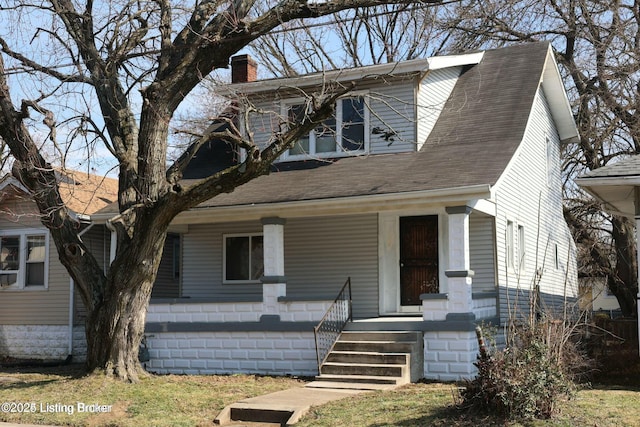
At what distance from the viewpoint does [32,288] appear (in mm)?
20266

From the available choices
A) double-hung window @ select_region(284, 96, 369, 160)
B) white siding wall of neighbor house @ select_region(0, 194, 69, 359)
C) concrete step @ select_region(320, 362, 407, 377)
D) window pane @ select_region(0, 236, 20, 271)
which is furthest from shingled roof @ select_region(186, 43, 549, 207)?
window pane @ select_region(0, 236, 20, 271)

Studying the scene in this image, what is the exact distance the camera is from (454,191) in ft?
44.5

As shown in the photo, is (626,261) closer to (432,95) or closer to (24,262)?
(432,95)

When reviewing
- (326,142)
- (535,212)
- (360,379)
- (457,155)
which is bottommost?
(360,379)

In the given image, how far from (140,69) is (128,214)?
3.02 m

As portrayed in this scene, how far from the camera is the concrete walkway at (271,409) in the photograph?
1063 cm

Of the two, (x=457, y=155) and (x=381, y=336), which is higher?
(x=457, y=155)

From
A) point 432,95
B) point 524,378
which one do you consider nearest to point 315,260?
point 432,95

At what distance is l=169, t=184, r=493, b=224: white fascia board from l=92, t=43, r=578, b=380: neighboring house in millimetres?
37

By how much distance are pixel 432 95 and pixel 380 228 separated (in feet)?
12.3

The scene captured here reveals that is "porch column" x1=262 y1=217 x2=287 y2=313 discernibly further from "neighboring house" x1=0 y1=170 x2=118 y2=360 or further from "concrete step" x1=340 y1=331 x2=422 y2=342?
"neighboring house" x1=0 y1=170 x2=118 y2=360

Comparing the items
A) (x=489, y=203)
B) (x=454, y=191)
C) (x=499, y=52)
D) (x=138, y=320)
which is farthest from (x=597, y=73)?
(x=138, y=320)

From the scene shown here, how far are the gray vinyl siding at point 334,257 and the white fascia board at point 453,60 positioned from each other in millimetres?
3743

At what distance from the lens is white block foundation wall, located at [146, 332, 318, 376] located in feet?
49.7
